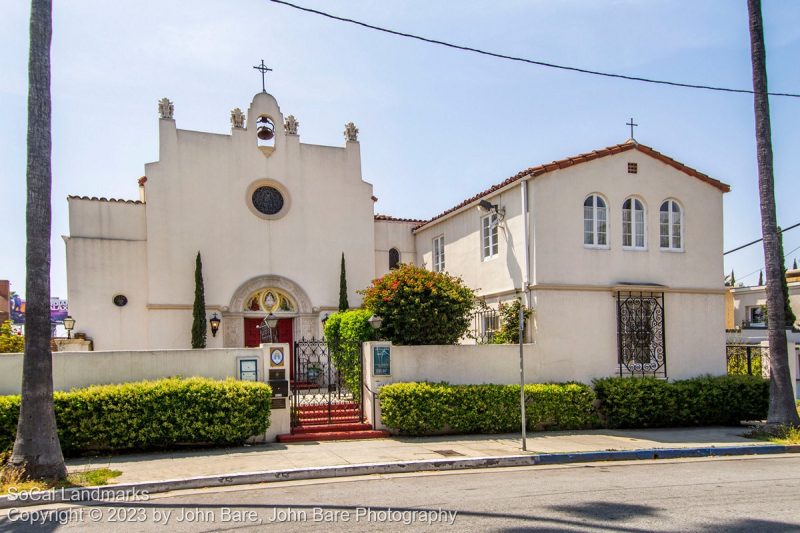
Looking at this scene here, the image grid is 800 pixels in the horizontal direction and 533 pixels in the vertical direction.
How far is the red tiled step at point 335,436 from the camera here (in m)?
13.5

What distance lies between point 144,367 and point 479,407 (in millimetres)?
6887

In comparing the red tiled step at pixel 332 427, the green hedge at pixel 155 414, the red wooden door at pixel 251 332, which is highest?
the red wooden door at pixel 251 332

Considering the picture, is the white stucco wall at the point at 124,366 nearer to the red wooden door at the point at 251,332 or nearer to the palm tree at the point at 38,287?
the palm tree at the point at 38,287

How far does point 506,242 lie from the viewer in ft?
56.4

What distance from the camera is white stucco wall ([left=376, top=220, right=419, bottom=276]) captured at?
917 inches

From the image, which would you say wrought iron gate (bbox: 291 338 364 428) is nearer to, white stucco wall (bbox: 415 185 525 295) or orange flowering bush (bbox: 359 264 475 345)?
orange flowering bush (bbox: 359 264 475 345)

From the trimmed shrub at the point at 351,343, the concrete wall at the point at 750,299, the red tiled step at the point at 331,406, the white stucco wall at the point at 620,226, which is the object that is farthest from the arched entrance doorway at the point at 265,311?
the concrete wall at the point at 750,299

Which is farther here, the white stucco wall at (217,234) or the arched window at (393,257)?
the arched window at (393,257)

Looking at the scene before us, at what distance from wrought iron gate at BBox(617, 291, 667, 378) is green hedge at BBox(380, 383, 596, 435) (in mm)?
1708

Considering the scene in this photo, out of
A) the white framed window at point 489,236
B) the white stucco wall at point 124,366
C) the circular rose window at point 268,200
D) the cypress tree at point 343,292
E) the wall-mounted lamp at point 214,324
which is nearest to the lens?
the white stucco wall at point 124,366

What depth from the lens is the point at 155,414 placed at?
12.1 meters

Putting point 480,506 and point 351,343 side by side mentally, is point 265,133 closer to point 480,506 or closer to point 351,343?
point 351,343

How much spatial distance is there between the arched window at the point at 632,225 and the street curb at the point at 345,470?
571 cm

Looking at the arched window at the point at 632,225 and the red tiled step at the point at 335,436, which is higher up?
the arched window at the point at 632,225
